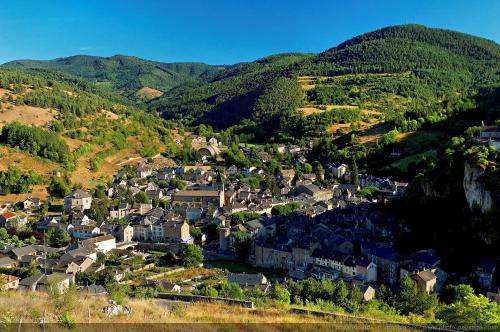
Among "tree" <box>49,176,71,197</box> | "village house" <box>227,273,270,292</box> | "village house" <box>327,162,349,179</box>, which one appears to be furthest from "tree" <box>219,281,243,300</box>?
"village house" <box>327,162,349,179</box>

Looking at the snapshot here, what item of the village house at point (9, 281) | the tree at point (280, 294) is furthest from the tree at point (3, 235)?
the tree at point (280, 294)

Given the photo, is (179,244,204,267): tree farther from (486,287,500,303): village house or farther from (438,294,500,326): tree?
(486,287,500,303): village house

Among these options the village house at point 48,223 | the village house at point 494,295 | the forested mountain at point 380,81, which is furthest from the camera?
the forested mountain at point 380,81

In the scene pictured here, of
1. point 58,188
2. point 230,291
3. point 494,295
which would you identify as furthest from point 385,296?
point 58,188

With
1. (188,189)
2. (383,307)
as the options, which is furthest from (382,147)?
(383,307)

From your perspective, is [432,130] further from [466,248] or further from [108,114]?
[108,114]

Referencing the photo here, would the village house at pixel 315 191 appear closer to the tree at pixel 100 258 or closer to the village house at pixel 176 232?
the village house at pixel 176 232

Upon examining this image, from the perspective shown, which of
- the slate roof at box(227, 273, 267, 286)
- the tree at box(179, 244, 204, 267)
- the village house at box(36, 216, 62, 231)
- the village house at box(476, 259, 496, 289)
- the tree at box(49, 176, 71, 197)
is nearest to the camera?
the village house at box(476, 259, 496, 289)
